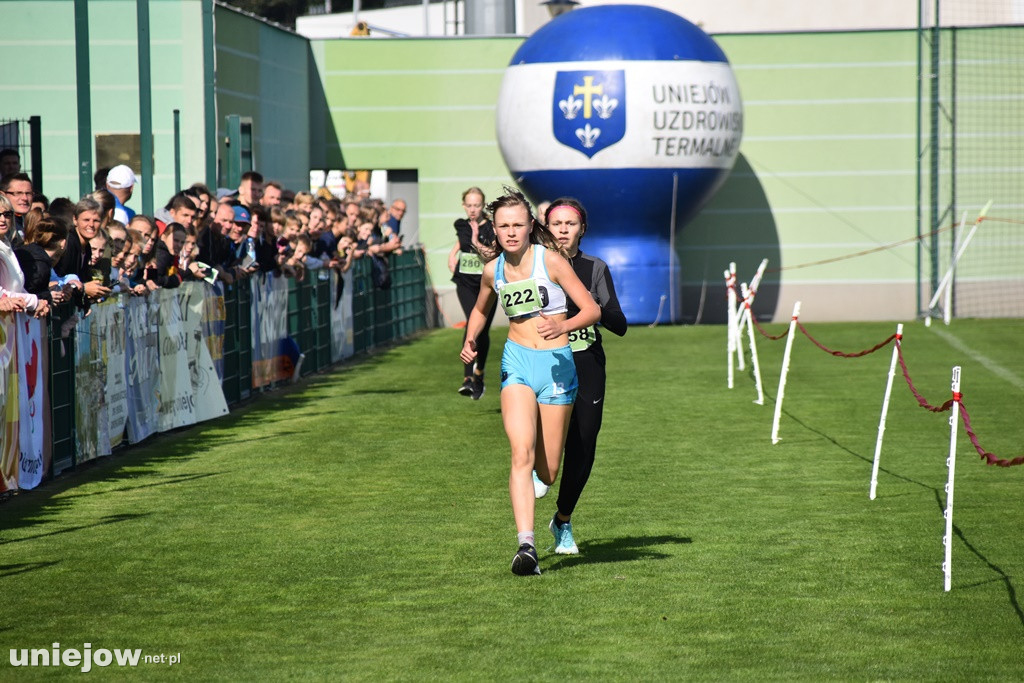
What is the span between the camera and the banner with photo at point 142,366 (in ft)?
42.8

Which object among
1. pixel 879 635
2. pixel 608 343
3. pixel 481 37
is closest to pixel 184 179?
pixel 608 343

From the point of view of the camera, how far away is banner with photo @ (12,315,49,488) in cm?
1082

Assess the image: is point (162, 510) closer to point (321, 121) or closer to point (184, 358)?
point (184, 358)

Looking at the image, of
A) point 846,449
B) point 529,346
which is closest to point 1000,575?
point 529,346

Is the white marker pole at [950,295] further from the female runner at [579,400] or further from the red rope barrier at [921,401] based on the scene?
the female runner at [579,400]

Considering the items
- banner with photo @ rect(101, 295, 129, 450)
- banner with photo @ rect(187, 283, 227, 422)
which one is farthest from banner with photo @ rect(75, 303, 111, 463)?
banner with photo @ rect(187, 283, 227, 422)

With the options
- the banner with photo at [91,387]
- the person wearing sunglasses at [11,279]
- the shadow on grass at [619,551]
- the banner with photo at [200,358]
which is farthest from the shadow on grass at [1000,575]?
the banner with photo at [200,358]

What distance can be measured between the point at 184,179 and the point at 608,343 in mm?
6735

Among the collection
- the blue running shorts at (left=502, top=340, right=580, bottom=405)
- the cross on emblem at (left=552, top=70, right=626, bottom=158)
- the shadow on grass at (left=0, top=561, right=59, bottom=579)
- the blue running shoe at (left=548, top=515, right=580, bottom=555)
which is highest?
the cross on emblem at (left=552, top=70, right=626, bottom=158)

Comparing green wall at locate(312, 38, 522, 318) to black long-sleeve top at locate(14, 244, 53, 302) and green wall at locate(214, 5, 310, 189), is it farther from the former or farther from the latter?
black long-sleeve top at locate(14, 244, 53, 302)

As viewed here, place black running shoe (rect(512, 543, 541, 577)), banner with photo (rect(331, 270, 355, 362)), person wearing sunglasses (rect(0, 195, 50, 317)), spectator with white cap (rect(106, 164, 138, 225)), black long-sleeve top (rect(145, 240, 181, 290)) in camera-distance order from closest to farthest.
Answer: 1. black running shoe (rect(512, 543, 541, 577))
2. person wearing sunglasses (rect(0, 195, 50, 317))
3. black long-sleeve top (rect(145, 240, 181, 290))
4. spectator with white cap (rect(106, 164, 138, 225))
5. banner with photo (rect(331, 270, 355, 362))

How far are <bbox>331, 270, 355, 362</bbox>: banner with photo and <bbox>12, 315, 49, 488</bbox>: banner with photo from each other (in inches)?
380

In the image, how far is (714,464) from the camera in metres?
12.5

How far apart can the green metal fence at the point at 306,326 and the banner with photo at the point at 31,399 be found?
0.59ft
